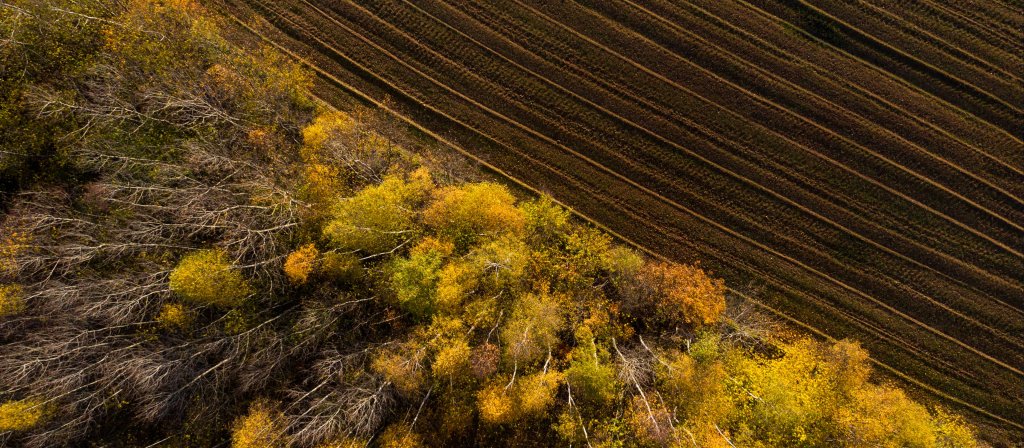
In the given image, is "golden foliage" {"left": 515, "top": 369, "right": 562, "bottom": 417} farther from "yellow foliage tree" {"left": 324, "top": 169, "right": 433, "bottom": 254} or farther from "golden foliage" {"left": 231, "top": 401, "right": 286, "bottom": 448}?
"golden foliage" {"left": 231, "top": 401, "right": 286, "bottom": 448}

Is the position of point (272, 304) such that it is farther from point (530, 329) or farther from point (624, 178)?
point (624, 178)

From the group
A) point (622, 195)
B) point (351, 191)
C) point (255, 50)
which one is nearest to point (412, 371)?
point (351, 191)

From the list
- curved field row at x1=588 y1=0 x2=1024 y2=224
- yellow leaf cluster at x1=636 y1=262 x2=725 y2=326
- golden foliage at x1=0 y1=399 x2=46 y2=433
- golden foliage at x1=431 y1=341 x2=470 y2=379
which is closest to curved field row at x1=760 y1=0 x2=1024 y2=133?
curved field row at x1=588 y1=0 x2=1024 y2=224

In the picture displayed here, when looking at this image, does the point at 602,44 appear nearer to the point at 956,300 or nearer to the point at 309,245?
the point at 309,245

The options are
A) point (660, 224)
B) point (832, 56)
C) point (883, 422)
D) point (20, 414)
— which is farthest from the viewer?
point (832, 56)

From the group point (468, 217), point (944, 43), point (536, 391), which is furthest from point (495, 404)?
point (944, 43)

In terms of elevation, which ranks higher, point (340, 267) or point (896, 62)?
point (896, 62)
